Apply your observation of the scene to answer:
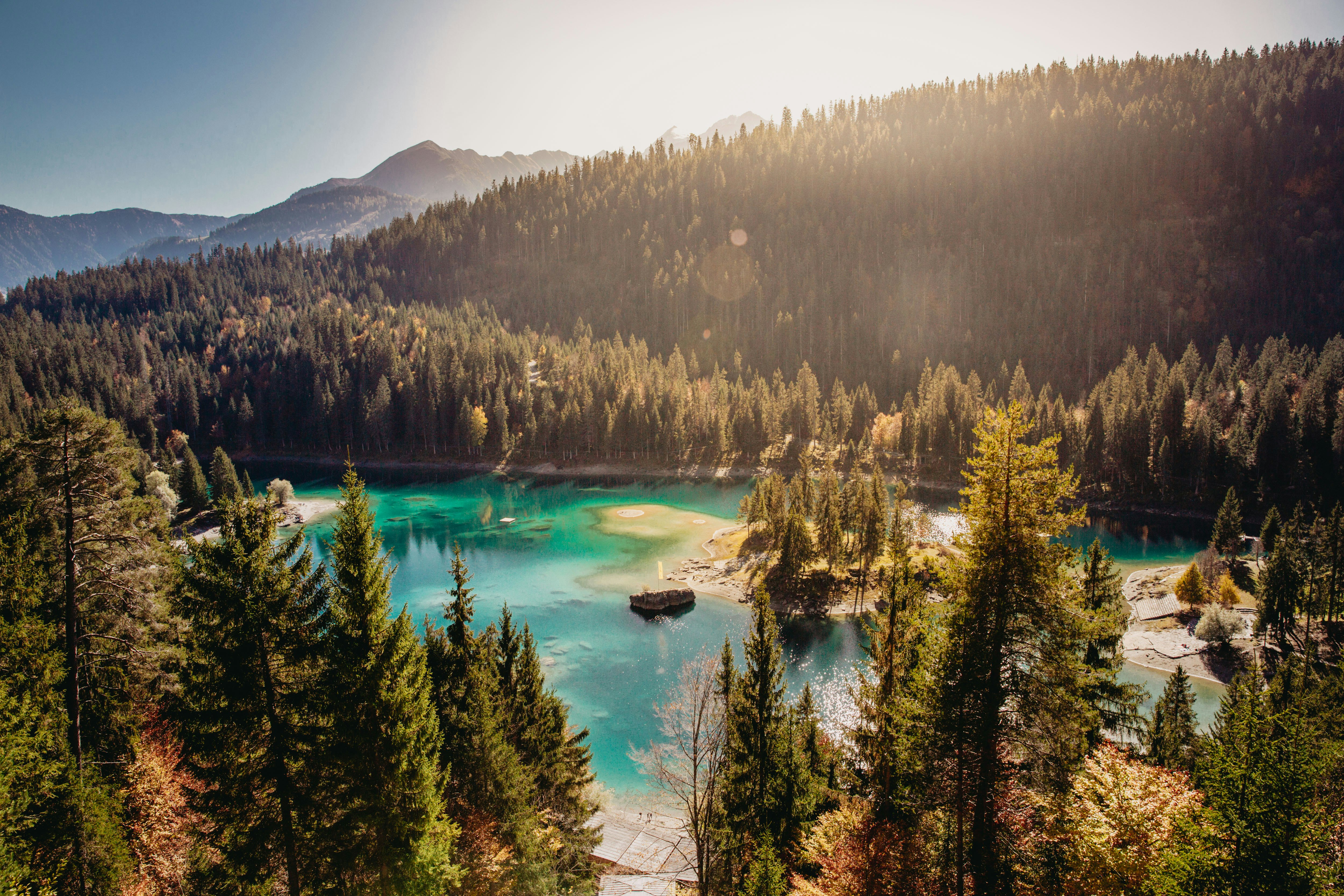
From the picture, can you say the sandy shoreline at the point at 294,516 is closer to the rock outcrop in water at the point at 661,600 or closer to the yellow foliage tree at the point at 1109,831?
the rock outcrop in water at the point at 661,600

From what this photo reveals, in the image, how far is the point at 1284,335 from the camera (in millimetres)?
127625

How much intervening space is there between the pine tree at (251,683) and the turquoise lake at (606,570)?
23.3 m

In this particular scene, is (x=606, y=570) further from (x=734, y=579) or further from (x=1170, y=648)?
(x=1170, y=648)

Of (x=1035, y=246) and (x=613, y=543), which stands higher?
(x=1035, y=246)

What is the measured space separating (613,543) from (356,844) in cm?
6304

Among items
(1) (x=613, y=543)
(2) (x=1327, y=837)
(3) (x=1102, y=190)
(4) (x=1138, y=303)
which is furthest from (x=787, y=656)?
(3) (x=1102, y=190)

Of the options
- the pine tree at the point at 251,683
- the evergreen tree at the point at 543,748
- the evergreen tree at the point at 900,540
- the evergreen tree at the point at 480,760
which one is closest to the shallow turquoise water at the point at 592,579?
the evergreen tree at the point at 543,748

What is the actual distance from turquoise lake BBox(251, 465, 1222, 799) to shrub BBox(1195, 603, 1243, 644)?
4.90 m

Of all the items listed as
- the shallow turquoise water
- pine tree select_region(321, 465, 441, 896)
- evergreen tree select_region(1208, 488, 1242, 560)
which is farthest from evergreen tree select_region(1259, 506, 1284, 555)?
pine tree select_region(321, 465, 441, 896)

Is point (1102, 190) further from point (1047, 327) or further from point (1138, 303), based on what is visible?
point (1047, 327)

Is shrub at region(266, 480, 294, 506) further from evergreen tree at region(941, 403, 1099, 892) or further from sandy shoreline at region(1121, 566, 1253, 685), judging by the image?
sandy shoreline at region(1121, 566, 1253, 685)

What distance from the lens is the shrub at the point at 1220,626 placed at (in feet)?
149

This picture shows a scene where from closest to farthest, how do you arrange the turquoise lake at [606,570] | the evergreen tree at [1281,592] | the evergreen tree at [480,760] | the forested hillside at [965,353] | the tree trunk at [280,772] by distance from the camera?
the tree trunk at [280,772] < the evergreen tree at [480,760] < the evergreen tree at [1281,592] < the turquoise lake at [606,570] < the forested hillside at [965,353]

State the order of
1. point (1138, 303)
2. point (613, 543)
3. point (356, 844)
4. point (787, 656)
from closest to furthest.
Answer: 1. point (356, 844)
2. point (787, 656)
3. point (613, 543)
4. point (1138, 303)
